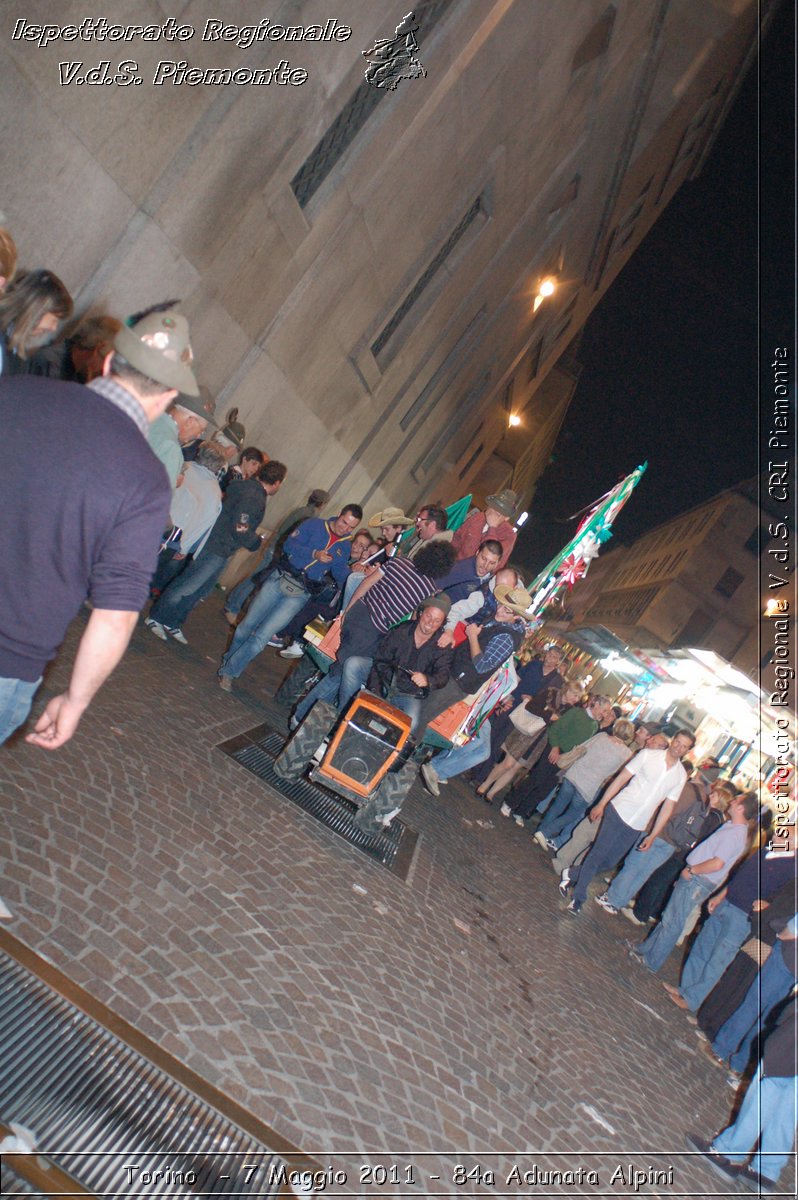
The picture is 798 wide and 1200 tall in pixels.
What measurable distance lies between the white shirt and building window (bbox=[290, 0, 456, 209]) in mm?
7909

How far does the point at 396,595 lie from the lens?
6762mm

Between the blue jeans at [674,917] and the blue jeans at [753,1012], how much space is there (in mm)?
1062

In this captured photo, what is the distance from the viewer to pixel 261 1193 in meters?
2.75

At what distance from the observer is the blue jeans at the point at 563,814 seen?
10.1m

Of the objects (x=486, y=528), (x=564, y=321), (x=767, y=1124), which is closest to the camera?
(x=767, y=1124)

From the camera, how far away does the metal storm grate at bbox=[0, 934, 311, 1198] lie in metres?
2.45

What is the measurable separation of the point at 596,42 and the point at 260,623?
13321mm

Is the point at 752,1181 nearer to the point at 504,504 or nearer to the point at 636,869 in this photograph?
the point at 636,869

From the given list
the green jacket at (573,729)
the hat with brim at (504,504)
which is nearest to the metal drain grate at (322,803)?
the green jacket at (573,729)

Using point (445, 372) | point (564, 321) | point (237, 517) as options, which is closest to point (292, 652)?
point (237, 517)

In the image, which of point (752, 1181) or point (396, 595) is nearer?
point (752, 1181)

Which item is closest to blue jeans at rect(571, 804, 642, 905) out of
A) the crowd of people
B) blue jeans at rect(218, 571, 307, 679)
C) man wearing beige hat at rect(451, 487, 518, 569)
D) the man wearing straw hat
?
Answer: the crowd of people

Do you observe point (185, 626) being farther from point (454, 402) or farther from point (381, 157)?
point (454, 402)

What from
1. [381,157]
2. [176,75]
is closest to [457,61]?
[381,157]
